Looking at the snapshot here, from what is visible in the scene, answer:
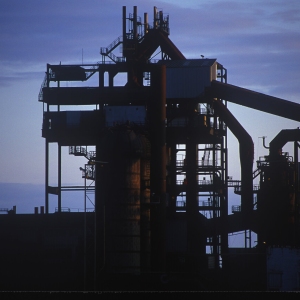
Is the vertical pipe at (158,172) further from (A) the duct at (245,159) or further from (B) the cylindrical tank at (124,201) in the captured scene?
(A) the duct at (245,159)

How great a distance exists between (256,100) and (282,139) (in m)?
4.11

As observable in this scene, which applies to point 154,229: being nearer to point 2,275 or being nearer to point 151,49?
point 2,275

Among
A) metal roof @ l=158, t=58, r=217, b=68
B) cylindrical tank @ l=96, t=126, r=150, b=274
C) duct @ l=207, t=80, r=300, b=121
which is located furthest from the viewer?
metal roof @ l=158, t=58, r=217, b=68

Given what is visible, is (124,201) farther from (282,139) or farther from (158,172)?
(282,139)

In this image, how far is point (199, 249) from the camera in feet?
143

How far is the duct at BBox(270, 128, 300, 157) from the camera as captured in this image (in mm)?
44094

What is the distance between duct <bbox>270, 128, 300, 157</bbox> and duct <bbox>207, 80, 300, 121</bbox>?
2.97 metres

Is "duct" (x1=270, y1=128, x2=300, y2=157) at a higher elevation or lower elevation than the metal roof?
lower

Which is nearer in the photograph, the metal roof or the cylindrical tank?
the cylindrical tank

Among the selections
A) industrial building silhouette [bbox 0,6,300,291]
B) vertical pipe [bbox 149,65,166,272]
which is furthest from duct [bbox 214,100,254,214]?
vertical pipe [bbox 149,65,166,272]

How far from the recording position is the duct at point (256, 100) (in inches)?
1617

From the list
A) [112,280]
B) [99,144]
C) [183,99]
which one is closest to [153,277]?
[112,280]

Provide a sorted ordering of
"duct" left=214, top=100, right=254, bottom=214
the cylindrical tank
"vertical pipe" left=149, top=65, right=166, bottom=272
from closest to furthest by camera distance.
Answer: the cylindrical tank < "vertical pipe" left=149, top=65, right=166, bottom=272 < "duct" left=214, top=100, right=254, bottom=214

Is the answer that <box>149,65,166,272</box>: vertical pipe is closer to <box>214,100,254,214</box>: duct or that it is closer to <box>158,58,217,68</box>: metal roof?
<box>158,58,217,68</box>: metal roof
